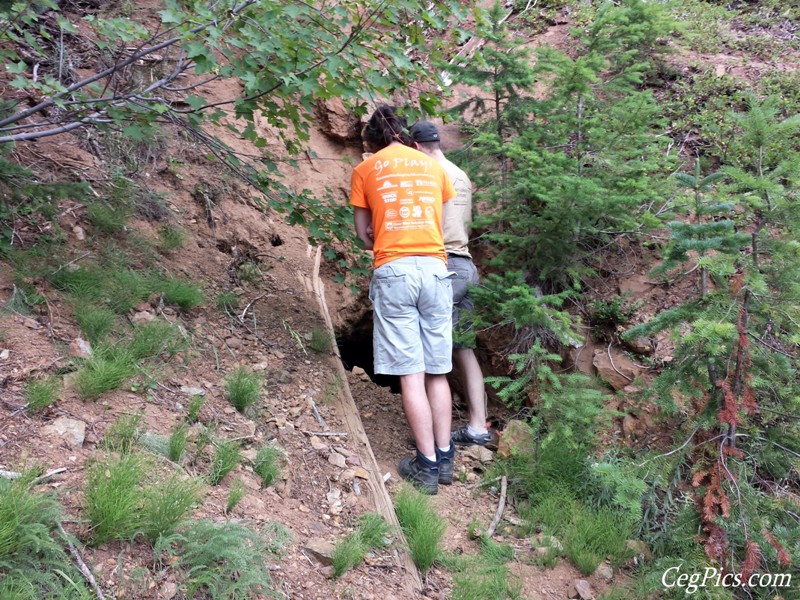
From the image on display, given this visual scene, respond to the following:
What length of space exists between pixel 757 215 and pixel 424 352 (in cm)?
224

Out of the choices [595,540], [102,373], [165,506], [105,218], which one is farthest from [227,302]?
[595,540]

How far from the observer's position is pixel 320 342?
463 centimetres

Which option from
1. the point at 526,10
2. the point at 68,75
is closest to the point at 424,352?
the point at 68,75

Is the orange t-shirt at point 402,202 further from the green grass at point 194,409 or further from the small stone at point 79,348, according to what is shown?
→ the small stone at point 79,348

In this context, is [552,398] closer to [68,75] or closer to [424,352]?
[424,352]

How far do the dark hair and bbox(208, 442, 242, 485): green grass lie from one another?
2.47m

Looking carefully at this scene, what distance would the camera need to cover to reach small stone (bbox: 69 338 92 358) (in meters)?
3.16

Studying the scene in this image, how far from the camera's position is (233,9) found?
3.02m

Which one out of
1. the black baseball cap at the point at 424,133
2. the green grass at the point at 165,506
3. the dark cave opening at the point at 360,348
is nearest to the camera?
the green grass at the point at 165,506

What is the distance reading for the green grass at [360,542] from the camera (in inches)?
105

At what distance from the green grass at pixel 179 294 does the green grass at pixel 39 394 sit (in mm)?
1367

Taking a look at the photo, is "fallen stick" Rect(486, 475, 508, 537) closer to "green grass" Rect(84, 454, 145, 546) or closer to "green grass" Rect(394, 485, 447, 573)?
"green grass" Rect(394, 485, 447, 573)

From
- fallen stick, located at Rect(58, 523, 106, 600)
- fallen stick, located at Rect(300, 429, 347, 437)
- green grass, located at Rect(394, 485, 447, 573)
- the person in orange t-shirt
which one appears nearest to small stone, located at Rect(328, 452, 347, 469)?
fallen stick, located at Rect(300, 429, 347, 437)

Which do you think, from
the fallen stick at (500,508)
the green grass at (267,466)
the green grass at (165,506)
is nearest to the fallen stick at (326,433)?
the green grass at (267,466)
